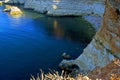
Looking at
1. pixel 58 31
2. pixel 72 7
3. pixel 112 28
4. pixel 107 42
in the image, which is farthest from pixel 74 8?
pixel 112 28

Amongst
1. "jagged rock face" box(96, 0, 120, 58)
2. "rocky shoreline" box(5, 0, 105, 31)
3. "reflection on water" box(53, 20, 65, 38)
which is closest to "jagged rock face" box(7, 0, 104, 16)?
"rocky shoreline" box(5, 0, 105, 31)

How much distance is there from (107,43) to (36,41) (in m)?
20.5

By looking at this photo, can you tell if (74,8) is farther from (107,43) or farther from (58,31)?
(107,43)

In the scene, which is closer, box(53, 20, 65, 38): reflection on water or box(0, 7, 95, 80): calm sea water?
box(0, 7, 95, 80): calm sea water

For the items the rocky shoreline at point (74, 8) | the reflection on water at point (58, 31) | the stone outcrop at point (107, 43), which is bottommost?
the reflection on water at point (58, 31)

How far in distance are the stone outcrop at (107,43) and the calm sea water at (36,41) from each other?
444cm

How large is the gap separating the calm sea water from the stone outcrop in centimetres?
444

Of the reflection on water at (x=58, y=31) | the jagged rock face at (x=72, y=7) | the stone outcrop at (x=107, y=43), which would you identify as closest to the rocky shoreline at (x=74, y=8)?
the jagged rock face at (x=72, y=7)

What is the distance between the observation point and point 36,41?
45.1 meters

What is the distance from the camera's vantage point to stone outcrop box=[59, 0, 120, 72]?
24.7 meters

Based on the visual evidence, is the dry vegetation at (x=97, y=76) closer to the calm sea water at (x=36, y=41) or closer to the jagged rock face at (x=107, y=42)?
the jagged rock face at (x=107, y=42)

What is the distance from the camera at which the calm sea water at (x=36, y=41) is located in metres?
31.8

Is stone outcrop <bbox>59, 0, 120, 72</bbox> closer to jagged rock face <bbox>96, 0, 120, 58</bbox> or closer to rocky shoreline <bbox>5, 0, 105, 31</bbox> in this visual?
jagged rock face <bbox>96, 0, 120, 58</bbox>

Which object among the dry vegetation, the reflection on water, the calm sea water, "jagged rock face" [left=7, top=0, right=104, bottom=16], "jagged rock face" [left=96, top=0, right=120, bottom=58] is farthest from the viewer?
"jagged rock face" [left=7, top=0, right=104, bottom=16]
